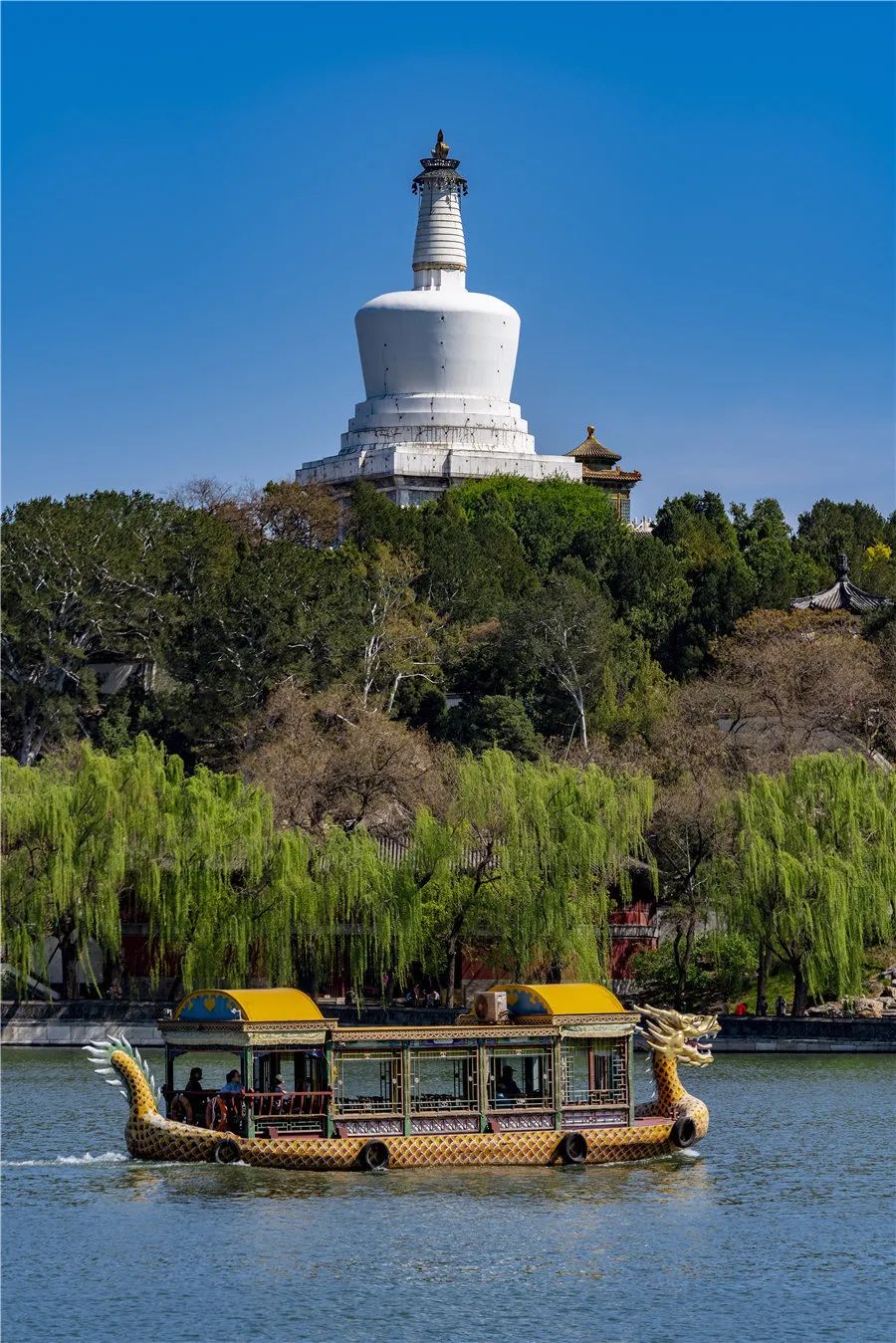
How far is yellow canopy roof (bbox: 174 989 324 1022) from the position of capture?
2848cm

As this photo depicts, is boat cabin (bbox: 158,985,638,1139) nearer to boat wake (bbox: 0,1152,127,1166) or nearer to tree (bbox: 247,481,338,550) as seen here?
boat wake (bbox: 0,1152,127,1166)

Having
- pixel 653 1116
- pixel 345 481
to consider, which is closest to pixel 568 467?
pixel 345 481

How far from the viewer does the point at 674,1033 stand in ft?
102

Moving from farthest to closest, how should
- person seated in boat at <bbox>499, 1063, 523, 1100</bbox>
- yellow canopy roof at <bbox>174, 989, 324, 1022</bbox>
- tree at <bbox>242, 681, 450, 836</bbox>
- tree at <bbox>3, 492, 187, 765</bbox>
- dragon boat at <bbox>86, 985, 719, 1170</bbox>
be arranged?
tree at <bbox>3, 492, 187, 765</bbox> < tree at <bbox>242, 681, 450, 836</bbox> < person seated in boat at <bbox>499, 1063, 523, 1100</bbox> < yellow canopy roof at <bbox>174, 989, 324, 1022</bbox> < dragon boat at <bbox>86, 985, 719, 1170</bbox>

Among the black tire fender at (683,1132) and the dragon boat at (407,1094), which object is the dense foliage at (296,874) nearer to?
the dragon boat at (407,1094)

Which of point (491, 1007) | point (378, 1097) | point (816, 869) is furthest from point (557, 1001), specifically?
point (816, 869)

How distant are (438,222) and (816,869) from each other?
168 feet

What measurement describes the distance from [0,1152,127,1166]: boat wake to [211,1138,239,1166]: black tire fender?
1528 mm

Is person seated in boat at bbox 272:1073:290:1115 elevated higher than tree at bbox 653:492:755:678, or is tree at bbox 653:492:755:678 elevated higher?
tree at bbox 653:492:755:678

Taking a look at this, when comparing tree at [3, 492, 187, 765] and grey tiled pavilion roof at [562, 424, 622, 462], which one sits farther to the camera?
grey tiled pavilion roof at [562, 424, 622, 462]

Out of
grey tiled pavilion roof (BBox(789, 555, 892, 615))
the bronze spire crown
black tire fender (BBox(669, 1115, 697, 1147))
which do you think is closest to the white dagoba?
the bronze spire crown

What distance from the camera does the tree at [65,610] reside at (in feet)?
197

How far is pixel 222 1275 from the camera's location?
23.4 metres

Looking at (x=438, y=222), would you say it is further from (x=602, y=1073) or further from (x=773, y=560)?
(x=602, y=1073)
